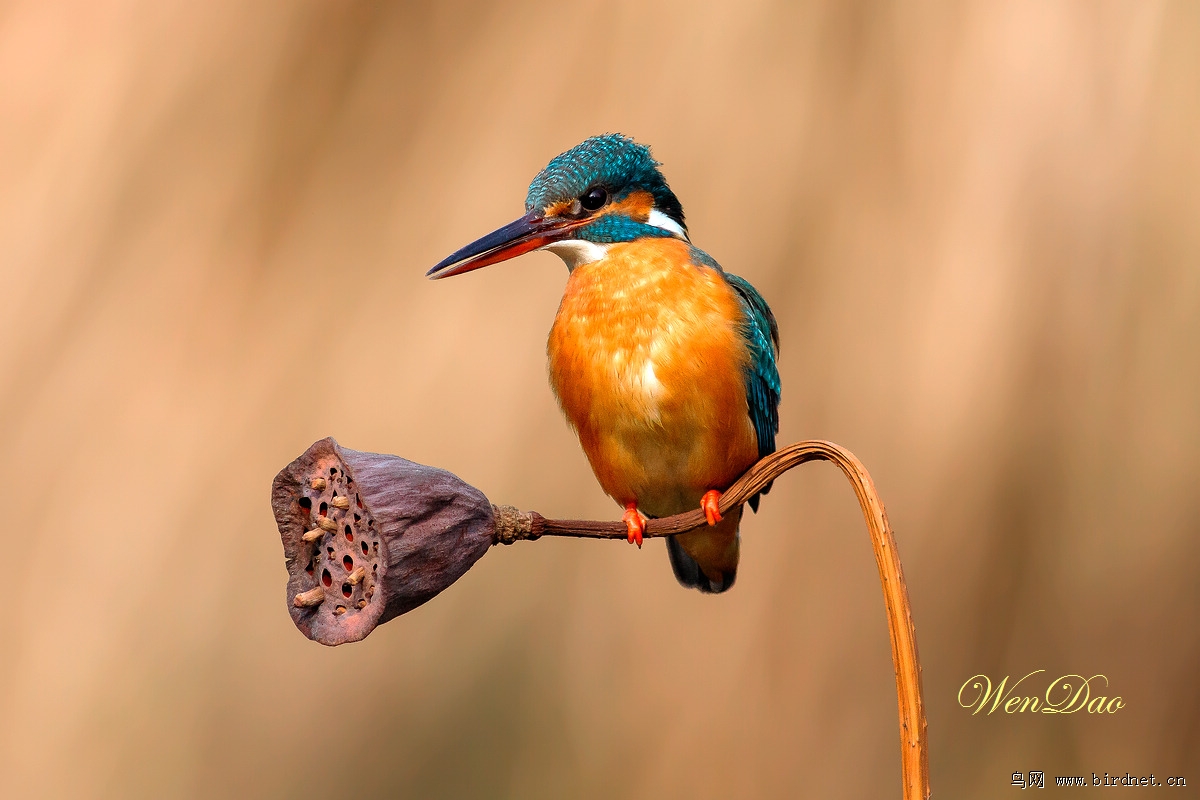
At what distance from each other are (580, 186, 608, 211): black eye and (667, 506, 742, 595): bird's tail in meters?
0.40

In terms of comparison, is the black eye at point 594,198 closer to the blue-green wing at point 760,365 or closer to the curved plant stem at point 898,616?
the blue-green wing at point 760,365

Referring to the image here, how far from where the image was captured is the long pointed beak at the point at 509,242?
2.85 ft

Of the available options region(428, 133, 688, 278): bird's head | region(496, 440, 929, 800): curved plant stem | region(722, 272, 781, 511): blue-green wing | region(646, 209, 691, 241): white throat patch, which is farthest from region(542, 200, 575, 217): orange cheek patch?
region(496, 440, 929, 800): curved plant stem

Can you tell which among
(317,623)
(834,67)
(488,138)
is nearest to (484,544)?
(317,623)

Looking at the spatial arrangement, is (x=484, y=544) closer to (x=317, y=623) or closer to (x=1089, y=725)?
(x=317, y=623)

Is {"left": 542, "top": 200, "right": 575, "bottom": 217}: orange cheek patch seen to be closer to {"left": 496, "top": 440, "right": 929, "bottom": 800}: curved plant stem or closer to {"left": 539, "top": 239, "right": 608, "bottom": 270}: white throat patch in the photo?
{"left": 539, "top": 239, "right": 608, "bottom": 270}: white throat patch

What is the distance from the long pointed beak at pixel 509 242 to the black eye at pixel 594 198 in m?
0.02

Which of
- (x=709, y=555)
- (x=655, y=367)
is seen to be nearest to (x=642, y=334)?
(x=655, y=367)

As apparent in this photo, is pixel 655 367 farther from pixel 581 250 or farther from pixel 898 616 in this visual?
pixel 898 616

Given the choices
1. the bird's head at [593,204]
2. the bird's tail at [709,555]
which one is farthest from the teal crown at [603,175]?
the bird's tail at [709,555]

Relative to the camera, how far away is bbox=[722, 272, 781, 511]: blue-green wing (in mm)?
1115

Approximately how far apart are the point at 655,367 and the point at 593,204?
0.17m

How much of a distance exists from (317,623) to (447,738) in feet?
4.80

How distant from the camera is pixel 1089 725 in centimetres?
194
